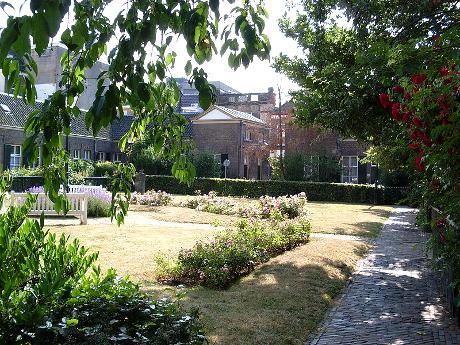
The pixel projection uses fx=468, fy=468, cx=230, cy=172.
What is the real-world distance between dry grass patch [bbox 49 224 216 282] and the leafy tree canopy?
445 centimetres

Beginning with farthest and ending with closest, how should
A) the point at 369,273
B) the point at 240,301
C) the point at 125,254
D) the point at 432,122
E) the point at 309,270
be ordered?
the point at 125,254, the point at 369,273, the point at 309,270, the point at 240,301, the point at 432,122

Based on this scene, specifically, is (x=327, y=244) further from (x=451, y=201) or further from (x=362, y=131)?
(x=451, y=201)

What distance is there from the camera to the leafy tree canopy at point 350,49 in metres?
8.15

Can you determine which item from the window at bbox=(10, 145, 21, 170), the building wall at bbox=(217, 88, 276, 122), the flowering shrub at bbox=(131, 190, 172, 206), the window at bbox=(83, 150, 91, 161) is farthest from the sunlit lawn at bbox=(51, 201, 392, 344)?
the building wall at bbox=(217, 88, 276, 122)

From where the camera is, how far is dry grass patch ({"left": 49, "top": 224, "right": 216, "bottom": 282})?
8484 millimetres

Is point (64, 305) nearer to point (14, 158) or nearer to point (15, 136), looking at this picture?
point (14, 158)

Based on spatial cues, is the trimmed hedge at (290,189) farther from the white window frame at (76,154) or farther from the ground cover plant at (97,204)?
the ground cover plant at (97,204)

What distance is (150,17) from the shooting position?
1.87 meters

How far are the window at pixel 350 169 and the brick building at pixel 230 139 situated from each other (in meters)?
A: 7.48

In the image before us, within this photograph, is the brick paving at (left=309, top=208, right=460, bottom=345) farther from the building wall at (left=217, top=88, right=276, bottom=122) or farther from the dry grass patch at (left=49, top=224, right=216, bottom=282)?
the building wall at (left=217, top=88, right=276, bottom=122)

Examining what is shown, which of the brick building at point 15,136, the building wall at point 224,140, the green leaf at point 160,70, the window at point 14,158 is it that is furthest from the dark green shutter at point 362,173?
the green leaf at point 160,70

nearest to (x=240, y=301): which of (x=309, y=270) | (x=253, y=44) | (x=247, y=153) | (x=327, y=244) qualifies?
(x=309, y=270)

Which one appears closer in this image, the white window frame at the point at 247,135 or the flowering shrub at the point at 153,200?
the flowering shrub at the point at 153,200

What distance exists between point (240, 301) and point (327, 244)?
224 inches
